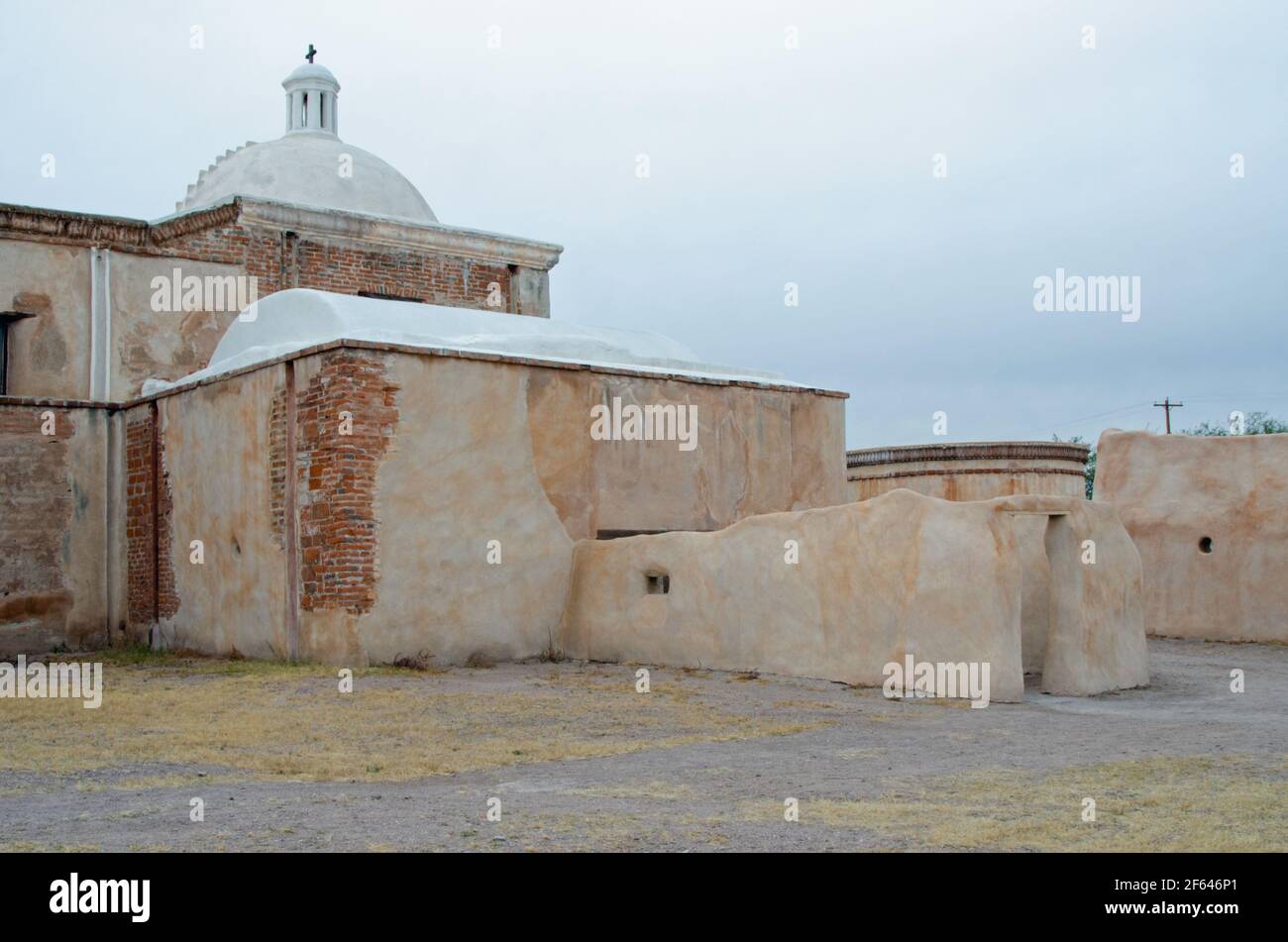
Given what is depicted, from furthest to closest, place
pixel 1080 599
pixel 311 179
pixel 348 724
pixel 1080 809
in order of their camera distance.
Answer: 1. pixel 311 179
2. pixel 1080 599
3. pixel 348 724
4. pixel 1080 809

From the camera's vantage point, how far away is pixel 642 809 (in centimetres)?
676

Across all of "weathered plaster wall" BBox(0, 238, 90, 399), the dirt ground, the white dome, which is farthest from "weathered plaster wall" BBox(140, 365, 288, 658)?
the white dome

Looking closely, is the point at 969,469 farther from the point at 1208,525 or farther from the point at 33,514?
the point at 33,514

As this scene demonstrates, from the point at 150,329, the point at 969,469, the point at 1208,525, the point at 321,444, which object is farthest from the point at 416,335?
the point at 969,469

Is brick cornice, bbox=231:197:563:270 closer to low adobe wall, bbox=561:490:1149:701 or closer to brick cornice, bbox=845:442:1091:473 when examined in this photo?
brick cornice, bbox=845:442:1091:473

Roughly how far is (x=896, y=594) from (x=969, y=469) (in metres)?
18.2

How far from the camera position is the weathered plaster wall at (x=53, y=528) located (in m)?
17.2

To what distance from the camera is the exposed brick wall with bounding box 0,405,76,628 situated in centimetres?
1717

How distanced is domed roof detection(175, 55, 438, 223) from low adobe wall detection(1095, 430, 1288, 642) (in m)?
12.3

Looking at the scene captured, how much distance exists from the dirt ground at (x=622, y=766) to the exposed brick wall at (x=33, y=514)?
15.2ft

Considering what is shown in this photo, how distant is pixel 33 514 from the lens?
17375mm

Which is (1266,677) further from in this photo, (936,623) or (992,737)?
(992,737)

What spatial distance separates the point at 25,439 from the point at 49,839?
12.8 metres
